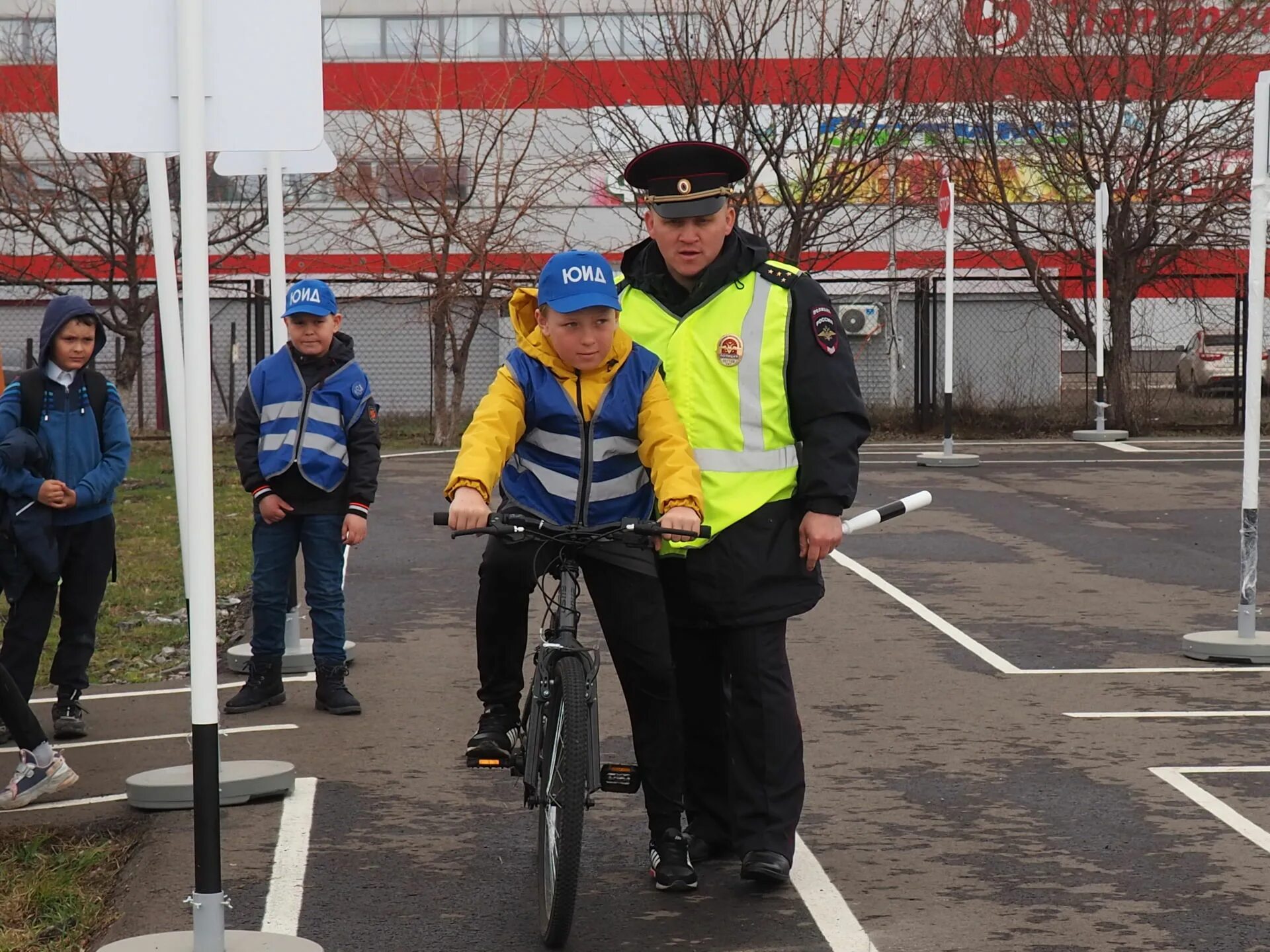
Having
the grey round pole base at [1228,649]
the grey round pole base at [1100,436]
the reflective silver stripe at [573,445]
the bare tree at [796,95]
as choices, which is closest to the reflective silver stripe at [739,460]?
the reflective silver stripe at [573,445]

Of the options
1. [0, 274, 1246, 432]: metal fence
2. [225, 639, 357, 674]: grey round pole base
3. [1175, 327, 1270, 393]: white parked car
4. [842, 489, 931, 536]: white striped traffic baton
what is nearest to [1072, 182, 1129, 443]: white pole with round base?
[0, 274, 1246, 432]: metal fence

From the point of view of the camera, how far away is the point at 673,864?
539 centimetres

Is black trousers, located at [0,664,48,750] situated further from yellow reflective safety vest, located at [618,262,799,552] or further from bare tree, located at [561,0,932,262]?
bare tree, located at [561,0,932,262]

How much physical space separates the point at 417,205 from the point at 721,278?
21.6 metres

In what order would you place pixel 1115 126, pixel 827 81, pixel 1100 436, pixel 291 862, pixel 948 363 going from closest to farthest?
pixel 291 862 < pixel 948 363 < pixel 1100 436 < pixel 1115 126 < pixel 827 81

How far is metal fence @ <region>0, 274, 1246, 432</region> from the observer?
26.4 m

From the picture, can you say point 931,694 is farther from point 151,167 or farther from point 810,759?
point 151,167

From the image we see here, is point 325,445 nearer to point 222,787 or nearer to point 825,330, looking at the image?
point 222,787

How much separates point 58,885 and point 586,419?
227 cm

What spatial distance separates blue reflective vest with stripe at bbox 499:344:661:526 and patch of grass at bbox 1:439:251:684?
4719 mm

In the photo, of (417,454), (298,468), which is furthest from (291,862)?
(417,454)

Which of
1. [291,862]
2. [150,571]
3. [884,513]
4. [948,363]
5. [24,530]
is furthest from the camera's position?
[948,363]

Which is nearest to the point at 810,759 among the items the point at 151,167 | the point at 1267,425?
the point at 151,167

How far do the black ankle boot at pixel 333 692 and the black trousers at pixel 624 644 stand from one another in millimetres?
2932
